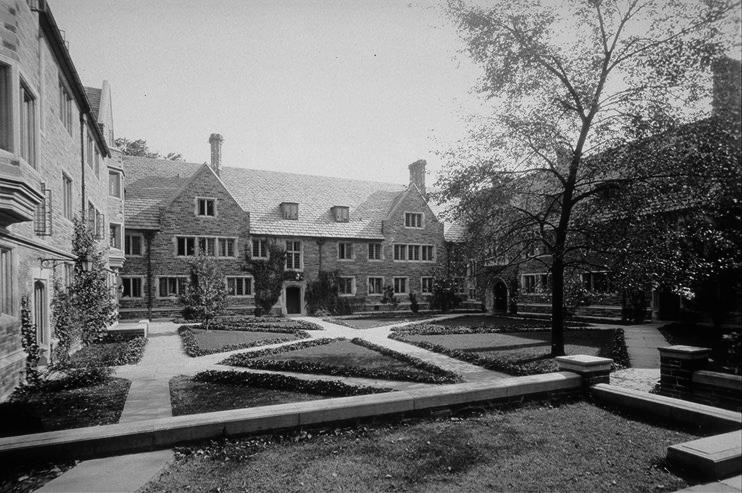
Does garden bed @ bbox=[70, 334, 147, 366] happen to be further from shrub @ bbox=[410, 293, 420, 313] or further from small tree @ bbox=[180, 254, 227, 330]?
shrub @ bbox=[410, 293, 420, 313]

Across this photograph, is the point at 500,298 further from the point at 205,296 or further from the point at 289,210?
the point at 205,296

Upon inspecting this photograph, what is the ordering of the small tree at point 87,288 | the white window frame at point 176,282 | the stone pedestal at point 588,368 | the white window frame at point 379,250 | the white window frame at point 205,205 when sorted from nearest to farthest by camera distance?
the stone pedestal at point 588,368, the small tree at point 87,288, the white window frame at point 176,282, the white window frame at point 205,205, the white window frame at point 379,250

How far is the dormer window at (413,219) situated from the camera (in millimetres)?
34859

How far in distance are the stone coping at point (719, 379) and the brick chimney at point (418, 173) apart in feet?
102

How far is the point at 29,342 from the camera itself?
938 cm

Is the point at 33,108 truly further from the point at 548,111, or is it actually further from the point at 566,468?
the point at 548,111

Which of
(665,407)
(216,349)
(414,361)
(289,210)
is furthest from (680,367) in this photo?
(289,210)

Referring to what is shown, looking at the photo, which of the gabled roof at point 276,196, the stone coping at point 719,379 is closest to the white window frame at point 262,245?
the gabled roof at point 276,196

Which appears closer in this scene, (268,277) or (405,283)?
(268,277)

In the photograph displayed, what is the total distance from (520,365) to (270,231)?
2176cm

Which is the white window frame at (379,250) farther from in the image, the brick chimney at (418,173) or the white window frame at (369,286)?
the brick chimney at (418,173)

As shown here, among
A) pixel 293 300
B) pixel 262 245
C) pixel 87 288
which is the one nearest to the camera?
pixel 87 288

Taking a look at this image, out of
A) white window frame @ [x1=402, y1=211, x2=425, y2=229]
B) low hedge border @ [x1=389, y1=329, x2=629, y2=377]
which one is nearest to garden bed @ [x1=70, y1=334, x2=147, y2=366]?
low hedge border @ [x1=389, y1=329, x2=629, y2=377]

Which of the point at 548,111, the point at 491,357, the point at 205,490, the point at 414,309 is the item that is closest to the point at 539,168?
the point at 548,111
